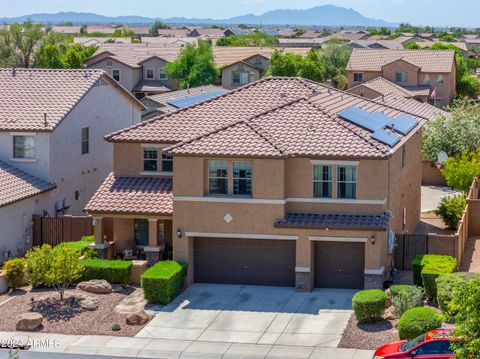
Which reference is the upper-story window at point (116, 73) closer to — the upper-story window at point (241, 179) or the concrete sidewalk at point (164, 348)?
the upper-story window at point (241, 179)

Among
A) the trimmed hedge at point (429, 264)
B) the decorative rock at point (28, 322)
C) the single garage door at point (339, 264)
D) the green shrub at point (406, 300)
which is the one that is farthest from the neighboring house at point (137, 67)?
the green shrub at point (406, 300)

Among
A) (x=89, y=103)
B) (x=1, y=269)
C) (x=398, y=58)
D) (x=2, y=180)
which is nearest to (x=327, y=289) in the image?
(x=1, y=269)

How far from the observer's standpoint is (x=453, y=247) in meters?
36.5

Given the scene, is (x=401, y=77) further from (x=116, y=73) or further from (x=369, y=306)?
(x=369, y=306)

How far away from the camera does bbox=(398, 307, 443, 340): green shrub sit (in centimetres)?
2728

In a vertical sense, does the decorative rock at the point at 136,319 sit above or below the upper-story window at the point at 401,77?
A: below

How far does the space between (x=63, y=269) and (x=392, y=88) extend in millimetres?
63985

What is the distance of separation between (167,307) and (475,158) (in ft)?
77.3

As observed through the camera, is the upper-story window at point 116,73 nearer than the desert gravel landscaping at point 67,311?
No

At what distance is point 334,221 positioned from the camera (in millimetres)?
33719

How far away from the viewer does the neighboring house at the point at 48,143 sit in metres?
39.6

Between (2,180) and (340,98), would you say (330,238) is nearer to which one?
(340,98)

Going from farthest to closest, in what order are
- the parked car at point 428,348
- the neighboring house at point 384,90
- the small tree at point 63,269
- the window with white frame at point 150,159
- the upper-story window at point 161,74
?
the upper-story window at point 161,74
the neighboring house at point 384,90
the window with white frame at point 150,159
the small tree at point 63,269
the parked car at point 428,348

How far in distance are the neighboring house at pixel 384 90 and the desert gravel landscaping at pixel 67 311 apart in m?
56.8
